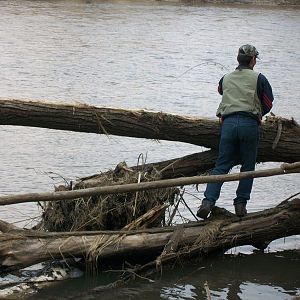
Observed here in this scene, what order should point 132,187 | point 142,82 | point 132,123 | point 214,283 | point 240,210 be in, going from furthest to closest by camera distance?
point 142,82 → point 132,123 → point 240,210 → point 214,283 → point 132,187

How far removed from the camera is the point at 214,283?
8508mm

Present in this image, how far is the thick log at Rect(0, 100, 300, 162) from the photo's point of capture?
9234 millimetres

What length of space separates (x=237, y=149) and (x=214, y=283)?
1363 mm

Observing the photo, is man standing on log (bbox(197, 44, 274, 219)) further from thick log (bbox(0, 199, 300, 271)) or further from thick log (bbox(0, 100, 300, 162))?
thick log (bbox(0, 100, 300, 162))

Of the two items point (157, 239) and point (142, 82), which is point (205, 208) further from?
point (142, 82)

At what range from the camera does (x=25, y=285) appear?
26.6 ft

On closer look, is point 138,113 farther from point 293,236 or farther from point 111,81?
point 111,81

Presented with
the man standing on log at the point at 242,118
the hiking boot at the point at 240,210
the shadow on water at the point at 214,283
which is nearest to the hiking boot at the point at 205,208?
the man standing on log at the point at 242,118

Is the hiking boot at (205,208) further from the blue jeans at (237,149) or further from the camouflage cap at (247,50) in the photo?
the camouflage cap at (247,50)

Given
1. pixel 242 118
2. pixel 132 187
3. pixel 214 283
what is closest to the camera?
pixel 132 187

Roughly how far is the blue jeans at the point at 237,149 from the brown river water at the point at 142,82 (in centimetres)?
71

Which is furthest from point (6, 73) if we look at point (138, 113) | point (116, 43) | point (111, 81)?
point (138, 113)

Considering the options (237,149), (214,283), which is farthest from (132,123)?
(214,283)

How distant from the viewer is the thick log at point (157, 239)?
815 centimetres
